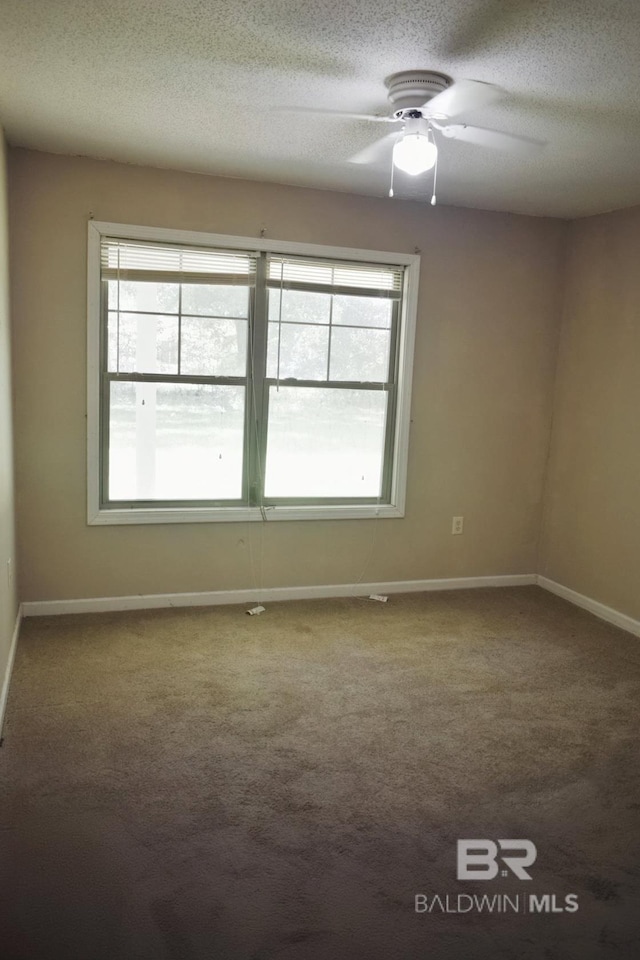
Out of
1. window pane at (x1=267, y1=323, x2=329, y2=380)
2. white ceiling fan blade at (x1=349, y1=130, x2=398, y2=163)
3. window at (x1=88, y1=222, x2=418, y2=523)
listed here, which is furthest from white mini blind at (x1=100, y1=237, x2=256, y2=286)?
white ceiling fan blade at (x1=349, y1=130, x2=398, y2=163)

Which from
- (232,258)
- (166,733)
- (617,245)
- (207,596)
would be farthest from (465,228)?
(166,733)

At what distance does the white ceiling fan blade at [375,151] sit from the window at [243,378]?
2.50 feet

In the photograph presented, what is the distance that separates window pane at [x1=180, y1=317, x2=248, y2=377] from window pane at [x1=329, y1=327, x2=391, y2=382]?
1.86 feet

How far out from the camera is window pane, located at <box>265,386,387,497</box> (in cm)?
433

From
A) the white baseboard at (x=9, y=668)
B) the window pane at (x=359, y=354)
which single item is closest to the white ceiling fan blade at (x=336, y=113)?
the window pane at (x=359, y=354)

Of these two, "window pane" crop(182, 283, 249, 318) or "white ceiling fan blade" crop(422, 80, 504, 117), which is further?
"window pane" crop(182, 283, 249, 318)

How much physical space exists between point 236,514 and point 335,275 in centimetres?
157

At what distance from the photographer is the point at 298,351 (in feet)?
14.0

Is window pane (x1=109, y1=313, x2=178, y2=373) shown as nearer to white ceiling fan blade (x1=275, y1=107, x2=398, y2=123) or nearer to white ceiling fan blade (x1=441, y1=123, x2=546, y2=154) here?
white ceiling fan blade (x1=275, y1=107, x2=398, y2=123)

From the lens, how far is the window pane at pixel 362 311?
433 cm

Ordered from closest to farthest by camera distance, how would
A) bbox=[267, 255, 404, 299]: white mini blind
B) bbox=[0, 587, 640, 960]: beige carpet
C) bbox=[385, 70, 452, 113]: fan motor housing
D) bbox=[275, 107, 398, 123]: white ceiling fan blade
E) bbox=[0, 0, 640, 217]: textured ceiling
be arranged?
bbox=[0, 587, 640, 960]: beige carpet → bbox=[0, 0, 640, 217]: textured ceiling → bbox=[385, 70, 452, 113]: fan motor housing → bbox=[275, 107, 398, 123]: white ceiling fan blade → bbox=[267, 255, 404, 299]: white mini blind

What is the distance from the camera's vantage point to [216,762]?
2.65 meters

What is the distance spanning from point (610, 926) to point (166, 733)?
1688mm

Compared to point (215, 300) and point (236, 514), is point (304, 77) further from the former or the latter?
point (236, 514)
